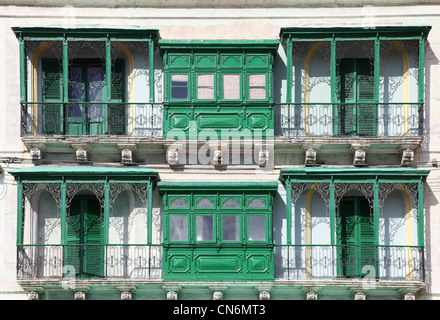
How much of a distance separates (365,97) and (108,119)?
664 centimetres

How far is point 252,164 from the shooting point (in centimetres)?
3038

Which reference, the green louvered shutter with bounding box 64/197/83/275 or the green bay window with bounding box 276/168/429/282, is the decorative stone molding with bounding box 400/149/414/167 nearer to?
the green bay window with bounding box 276/168/429/282

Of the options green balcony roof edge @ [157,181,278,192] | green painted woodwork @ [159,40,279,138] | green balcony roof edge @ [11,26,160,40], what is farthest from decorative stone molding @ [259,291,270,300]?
green balcony roof edge @ [11,26,160,40]

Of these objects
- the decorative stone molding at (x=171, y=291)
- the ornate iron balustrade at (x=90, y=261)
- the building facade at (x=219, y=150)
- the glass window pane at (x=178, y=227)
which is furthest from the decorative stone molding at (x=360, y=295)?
the ornate iron balustrade at (x=90, y=261)

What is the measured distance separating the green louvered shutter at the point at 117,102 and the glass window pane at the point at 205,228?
3.06m

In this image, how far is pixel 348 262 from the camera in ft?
97.6

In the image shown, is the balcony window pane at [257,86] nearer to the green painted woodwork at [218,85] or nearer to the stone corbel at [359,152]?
the green painted woodwork at [218,85]

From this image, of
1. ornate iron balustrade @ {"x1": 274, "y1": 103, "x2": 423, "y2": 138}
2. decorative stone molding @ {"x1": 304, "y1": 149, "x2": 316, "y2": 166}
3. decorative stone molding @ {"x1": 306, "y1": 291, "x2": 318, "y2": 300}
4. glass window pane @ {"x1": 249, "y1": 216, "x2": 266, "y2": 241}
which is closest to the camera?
decorative stone molding @ {"x1": 306, "y1": 291, "x2": 318, "y2": 300}

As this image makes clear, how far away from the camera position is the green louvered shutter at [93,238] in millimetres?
29859

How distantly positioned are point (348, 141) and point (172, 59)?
4917mm

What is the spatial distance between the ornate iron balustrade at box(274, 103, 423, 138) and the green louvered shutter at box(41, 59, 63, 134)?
5598mm

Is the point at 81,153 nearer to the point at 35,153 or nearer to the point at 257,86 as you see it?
the point at 35,153

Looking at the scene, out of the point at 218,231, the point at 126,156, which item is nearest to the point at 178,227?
the point at 218,231

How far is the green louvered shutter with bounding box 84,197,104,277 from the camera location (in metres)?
29.9
